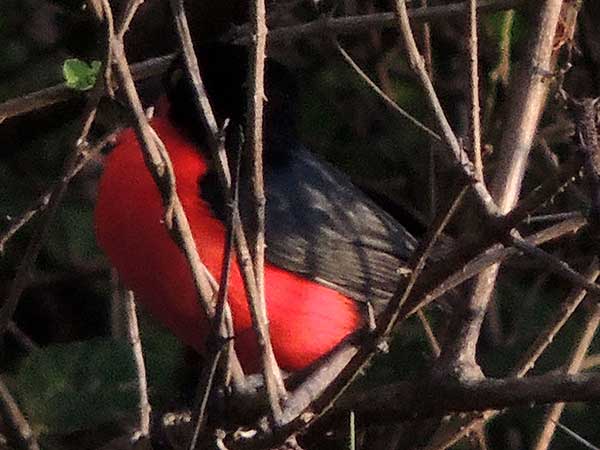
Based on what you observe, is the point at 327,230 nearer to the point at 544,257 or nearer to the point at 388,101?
the point at 388,101

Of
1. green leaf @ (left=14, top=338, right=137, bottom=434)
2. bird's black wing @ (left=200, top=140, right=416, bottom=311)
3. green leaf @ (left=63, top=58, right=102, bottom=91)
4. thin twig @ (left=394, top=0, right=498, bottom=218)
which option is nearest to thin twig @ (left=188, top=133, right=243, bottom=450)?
thin twig @ (left=394, top=0, right=498, bottom=218)

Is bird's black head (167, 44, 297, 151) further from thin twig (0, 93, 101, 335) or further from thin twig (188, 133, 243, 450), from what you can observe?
thin twig (188, 133, 243, 450)

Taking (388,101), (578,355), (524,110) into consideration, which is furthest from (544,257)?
(578,355)

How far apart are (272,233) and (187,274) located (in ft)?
1.18

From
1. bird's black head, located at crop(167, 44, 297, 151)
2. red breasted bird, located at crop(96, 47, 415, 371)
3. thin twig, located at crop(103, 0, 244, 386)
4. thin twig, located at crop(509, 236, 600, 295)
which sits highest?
bird's black head, located at crop(167, 44, 297, 151)

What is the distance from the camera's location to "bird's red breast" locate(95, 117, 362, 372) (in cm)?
311

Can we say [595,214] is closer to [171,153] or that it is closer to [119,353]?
[119,353]

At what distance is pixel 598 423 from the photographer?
11.5 feet

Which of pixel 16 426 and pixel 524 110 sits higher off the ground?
pixel 524 110

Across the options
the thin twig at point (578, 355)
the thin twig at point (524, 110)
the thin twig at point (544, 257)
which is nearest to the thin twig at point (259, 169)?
the thin twig at point (544, 257)

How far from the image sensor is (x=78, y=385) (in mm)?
2828

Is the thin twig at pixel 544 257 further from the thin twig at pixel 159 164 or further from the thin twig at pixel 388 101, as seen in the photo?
the thin twig at pixel 388 101

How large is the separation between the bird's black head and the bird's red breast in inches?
4.1

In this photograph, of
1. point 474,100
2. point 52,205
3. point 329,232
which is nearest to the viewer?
point 474,100
